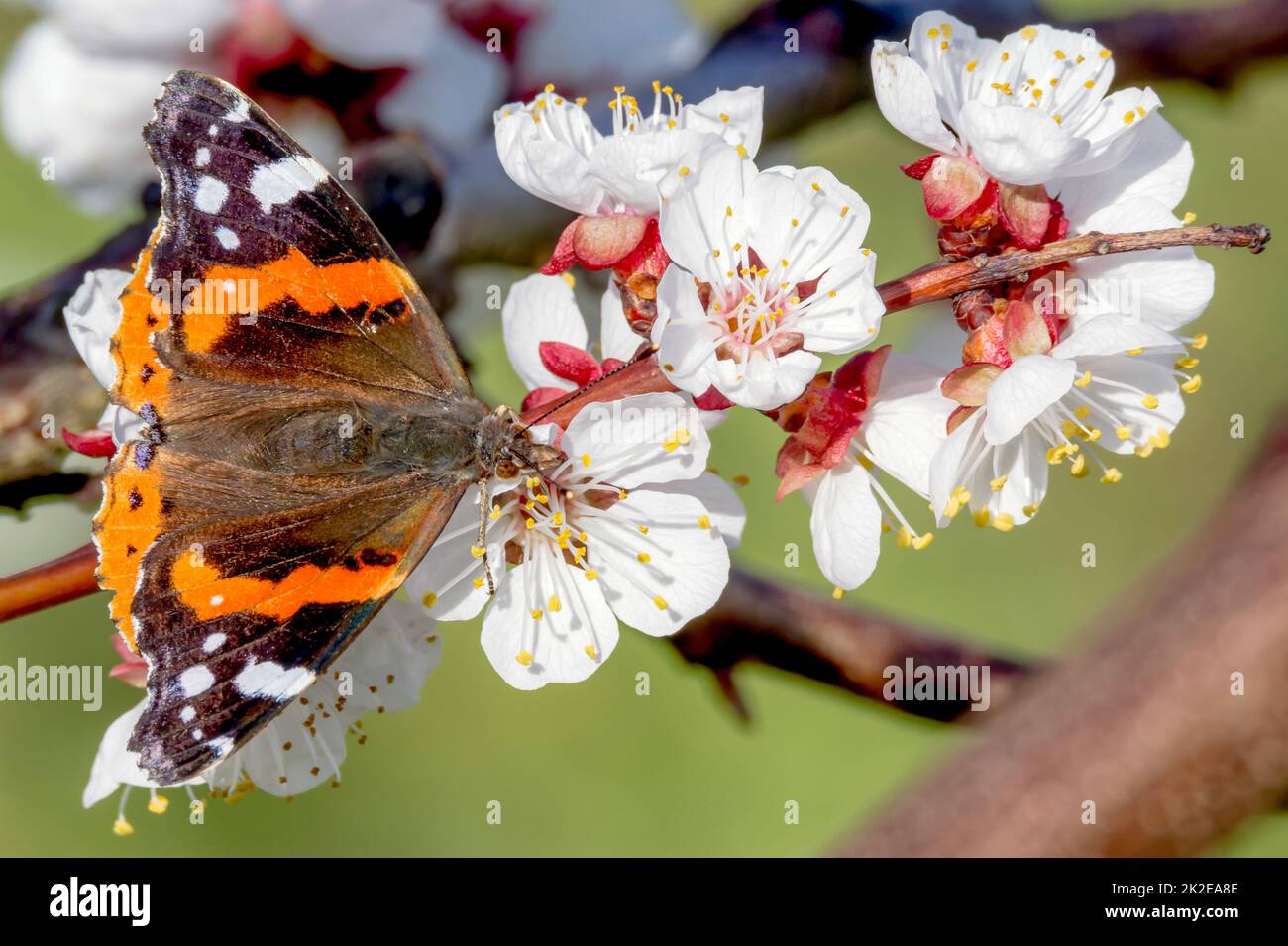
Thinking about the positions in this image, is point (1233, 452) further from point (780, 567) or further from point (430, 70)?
point (430, 70)

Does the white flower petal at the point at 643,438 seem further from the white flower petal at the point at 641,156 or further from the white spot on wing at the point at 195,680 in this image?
the white spot on wing at the point at 195,680

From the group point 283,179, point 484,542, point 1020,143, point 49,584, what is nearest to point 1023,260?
point 1020,143

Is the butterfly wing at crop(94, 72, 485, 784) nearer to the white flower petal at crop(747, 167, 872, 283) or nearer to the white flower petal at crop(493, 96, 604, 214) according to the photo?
the white flower petal at crop(493, 96, 604, 214)

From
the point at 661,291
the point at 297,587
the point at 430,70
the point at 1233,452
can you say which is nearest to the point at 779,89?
the point at 430,70

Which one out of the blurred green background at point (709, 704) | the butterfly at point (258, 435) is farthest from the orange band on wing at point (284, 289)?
the blurred green background at point (709, 704)

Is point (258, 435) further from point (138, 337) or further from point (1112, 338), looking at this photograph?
point (1112, 338)

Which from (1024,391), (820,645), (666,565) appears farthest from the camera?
(820,645)
